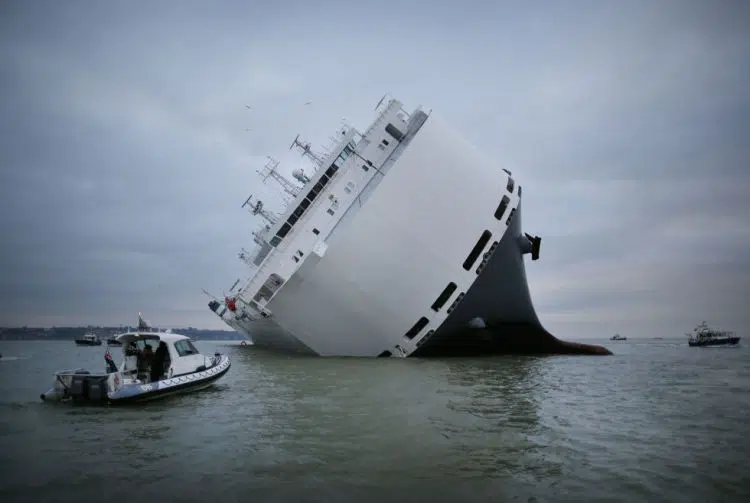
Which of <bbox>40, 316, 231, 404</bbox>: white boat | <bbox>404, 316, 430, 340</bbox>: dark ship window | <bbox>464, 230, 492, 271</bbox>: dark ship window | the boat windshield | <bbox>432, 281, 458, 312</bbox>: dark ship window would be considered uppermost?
<bbox>464, 230, 492, 271</bbox>: dark ship window

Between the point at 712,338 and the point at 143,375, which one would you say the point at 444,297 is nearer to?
the point at 143,375

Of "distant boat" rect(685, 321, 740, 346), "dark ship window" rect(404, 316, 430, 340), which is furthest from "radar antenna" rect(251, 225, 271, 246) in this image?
"distant boat" rect(685, 321, 740, 346)

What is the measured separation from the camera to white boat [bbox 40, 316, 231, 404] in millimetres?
11164

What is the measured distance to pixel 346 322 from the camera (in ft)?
61.6

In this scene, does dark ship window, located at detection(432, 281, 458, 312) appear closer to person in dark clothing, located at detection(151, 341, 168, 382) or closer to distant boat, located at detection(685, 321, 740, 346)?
person in dark clothing, located at detection(151, 341, 168, 382)

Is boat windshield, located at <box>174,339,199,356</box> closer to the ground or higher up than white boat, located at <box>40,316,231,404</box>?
higher up

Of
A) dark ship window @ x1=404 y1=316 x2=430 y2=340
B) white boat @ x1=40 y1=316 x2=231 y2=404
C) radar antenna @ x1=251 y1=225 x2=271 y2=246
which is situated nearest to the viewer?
white boat @ x1=40 y1=316 x2=231 y2=404

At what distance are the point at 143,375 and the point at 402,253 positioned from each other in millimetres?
9441

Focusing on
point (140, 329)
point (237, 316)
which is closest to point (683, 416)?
point (140, 329)

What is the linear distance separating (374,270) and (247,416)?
8827 millimetres

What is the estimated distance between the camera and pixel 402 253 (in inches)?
699

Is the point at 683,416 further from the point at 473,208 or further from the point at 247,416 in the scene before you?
the point at 473,208

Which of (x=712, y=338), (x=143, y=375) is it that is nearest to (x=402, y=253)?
(x=143, y=375)

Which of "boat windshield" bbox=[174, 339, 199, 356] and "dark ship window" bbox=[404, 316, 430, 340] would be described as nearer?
"boat windshield" bbox=[174, 339, 199, 356]
